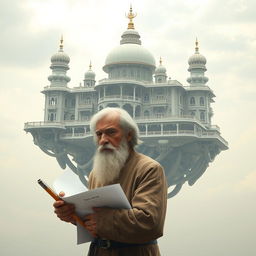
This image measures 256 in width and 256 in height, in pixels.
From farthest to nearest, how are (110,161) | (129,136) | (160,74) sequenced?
(160,74), (129,136), (110,161)

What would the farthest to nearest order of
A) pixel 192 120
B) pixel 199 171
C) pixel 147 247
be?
pixel 199 171, pixel 192 120, pixel 147 247

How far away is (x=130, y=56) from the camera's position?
55.4 m

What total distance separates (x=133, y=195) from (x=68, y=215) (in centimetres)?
46

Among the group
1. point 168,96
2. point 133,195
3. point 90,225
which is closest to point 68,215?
point 90,225

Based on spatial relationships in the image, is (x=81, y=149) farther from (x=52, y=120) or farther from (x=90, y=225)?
(x=90, y=225)

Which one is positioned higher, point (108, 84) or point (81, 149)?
point (108, 84)

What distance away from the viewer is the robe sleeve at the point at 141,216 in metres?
3.33

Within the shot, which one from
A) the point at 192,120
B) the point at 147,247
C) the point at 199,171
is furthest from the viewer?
the point at 199,171

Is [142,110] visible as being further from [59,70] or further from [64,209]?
[64,209]

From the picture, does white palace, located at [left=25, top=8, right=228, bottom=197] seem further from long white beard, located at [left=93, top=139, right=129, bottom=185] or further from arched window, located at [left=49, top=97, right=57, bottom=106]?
long white beard, located at [left=93, top=139, right=129, bottom=185]

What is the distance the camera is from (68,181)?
4035 mm

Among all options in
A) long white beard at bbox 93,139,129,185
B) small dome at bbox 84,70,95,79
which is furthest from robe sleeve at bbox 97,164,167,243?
small dome at bbox 84,70,95,79

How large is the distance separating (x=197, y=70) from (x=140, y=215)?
54.7 m

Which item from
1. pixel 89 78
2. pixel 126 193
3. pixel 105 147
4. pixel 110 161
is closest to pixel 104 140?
pixel 105 147
